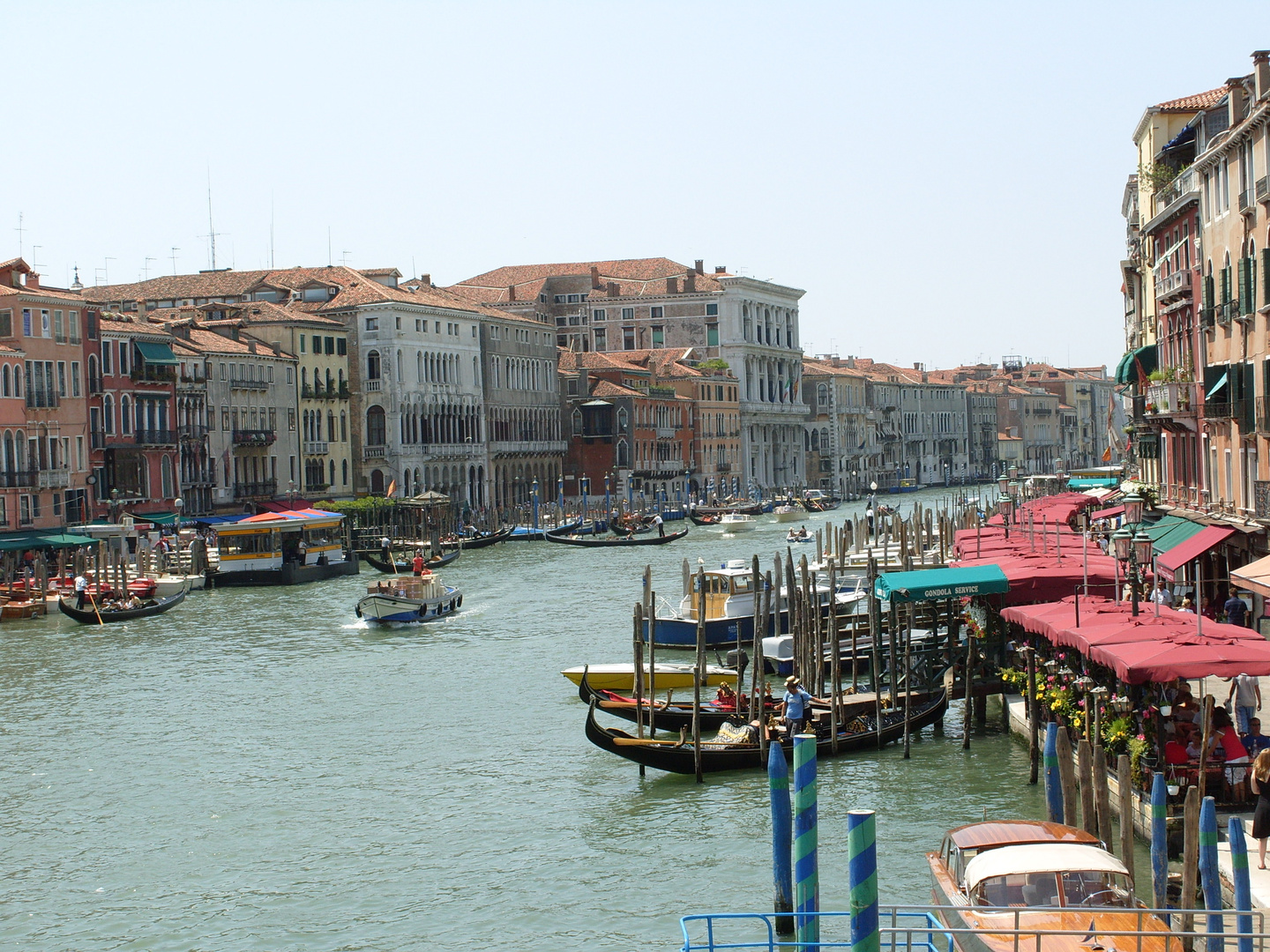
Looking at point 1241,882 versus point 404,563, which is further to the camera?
point 404,563

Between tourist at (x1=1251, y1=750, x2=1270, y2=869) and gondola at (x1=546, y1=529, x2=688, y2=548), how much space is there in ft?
126

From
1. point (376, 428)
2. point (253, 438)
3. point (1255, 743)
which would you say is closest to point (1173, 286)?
point (1255, 743)

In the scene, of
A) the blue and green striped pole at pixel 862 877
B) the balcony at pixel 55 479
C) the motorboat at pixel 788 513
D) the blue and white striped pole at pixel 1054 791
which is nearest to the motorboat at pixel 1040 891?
the blue and green striped pole at pixel 862 877

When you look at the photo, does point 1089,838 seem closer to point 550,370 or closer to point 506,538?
point 506,538

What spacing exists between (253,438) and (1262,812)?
4115 cm

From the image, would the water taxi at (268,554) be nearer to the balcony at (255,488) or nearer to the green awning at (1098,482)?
the balcony at (255,488)

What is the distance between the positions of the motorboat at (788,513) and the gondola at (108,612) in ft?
111

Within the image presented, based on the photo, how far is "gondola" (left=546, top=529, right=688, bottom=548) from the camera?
4809 centimetres

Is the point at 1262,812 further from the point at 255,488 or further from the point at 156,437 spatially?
the point at 255,488

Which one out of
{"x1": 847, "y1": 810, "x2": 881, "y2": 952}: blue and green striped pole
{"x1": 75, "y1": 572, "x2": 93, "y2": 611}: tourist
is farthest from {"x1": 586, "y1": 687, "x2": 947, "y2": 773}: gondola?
{"x1": 75, "y1": 572, "x2": 93, "y2": 611}: tourist

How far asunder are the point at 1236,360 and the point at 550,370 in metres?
46.6

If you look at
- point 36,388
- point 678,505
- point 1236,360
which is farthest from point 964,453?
point 1236,360

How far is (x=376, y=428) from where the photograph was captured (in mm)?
54938

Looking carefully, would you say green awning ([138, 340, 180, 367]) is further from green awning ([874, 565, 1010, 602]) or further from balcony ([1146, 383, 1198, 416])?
green awning ([874, 565, 1010, 602])
